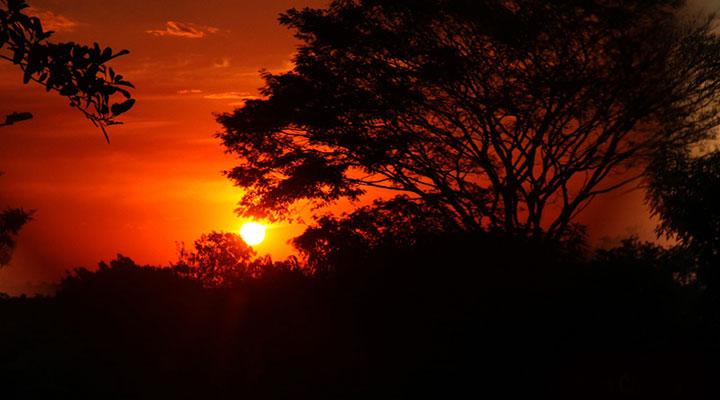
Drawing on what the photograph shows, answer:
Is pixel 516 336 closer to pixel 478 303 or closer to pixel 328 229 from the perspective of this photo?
pixel 478 303

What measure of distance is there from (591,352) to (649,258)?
12.1 ft

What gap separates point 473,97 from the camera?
101 ft

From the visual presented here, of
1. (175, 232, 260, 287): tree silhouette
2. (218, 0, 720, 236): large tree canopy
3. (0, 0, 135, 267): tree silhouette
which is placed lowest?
(0, 0, 135, 267): tree silhouette

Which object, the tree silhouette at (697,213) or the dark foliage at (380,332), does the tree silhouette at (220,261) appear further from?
the tree silhouette at (697,213)

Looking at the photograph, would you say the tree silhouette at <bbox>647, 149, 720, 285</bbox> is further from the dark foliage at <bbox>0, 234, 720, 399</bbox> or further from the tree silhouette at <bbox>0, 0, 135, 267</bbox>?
the tree silhouette at <bbox>0, 0, 135, 267</bbox>

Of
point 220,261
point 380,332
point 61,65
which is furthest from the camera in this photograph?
point 220,261

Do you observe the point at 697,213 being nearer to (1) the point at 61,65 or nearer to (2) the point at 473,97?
(2) the point at 473,97

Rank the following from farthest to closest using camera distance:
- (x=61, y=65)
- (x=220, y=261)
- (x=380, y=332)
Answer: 1. (x=220, y=261)
2. (x=380, y=332)
3. (x=61, y=65)

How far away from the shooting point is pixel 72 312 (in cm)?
1622

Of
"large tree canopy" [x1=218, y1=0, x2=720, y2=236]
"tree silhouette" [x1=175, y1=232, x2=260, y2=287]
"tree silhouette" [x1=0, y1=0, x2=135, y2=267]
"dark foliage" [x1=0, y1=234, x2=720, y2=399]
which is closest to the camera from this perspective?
"tree silhouette" [x1=0, y1=0, x2=135, y2=267]

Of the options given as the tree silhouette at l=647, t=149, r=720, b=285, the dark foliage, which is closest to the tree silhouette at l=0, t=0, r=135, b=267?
the dark foliage

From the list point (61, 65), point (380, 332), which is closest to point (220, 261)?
point (380, 332)

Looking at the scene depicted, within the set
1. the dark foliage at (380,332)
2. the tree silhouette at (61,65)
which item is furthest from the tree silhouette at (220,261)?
the tree silhouette at (61,65)

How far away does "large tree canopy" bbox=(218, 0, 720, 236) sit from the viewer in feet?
98.0
